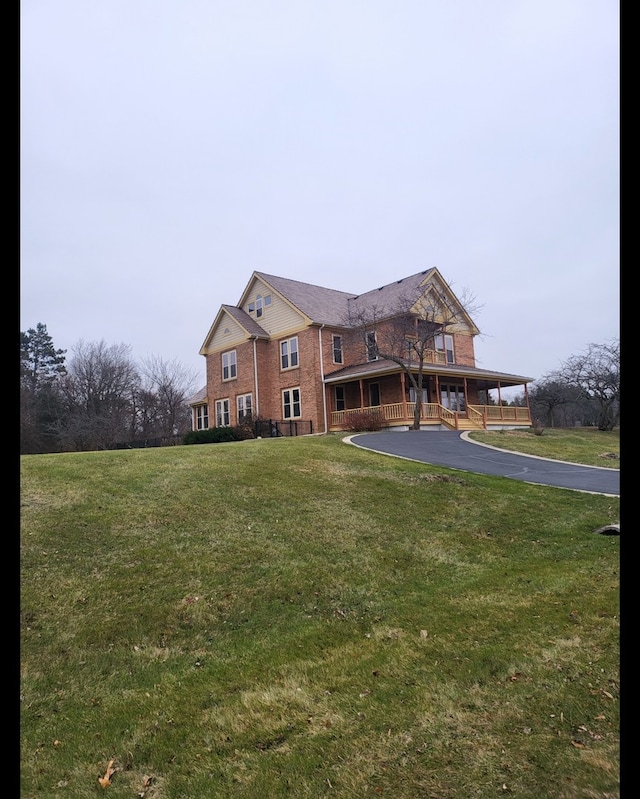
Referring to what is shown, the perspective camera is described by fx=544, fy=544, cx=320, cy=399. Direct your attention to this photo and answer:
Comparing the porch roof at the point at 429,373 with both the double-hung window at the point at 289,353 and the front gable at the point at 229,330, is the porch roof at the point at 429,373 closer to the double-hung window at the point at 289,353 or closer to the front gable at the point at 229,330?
the double-hung window at the point at 289,353

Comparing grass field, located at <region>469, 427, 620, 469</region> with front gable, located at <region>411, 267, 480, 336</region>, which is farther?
front gable, located at <region>411, 267, 480, 336</region>

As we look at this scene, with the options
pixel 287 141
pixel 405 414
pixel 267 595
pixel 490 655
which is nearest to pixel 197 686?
pixel 267 595

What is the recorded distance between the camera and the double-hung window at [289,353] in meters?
28.5

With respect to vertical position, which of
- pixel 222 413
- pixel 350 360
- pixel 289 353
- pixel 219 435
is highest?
pixel 289 353

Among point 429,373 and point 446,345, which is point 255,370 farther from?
point 446,345

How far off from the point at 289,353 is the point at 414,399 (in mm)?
7009

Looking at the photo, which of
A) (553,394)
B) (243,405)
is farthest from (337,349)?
(553,394)

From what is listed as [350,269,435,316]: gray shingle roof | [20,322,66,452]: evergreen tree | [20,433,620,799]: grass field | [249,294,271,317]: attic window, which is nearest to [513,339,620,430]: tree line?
[350,269,435,316]: gray shingle roof

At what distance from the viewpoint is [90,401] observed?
4078cm

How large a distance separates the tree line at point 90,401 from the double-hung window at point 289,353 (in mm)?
9236

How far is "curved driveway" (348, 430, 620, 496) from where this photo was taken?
12.7 meters

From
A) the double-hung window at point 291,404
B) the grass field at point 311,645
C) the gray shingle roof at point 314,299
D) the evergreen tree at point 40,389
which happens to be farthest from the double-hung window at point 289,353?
the grass field at point 311,645

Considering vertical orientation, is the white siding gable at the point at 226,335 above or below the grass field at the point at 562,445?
above

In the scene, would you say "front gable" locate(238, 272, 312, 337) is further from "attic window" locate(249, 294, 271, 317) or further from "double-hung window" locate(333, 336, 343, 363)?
"double-hung window" locate(333, 336, 343, 363)
